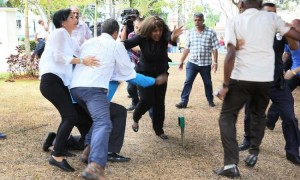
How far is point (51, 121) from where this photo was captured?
6.66m

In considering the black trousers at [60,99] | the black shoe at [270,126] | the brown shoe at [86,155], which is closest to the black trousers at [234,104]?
the brown shoe at [86,155]

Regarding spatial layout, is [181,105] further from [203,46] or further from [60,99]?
[60,99]

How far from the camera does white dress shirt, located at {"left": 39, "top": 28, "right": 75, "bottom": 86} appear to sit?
13.2ft

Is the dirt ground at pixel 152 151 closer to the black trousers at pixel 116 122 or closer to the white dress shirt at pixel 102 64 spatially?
the black trousers at pixel 116 122

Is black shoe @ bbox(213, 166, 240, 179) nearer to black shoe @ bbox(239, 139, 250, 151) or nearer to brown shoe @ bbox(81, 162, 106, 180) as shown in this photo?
black shoe @ bbox(239, 139, 250, 151)

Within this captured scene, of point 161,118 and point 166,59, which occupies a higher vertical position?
point 166,59

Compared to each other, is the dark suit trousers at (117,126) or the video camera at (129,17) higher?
the video camera at (129,17)

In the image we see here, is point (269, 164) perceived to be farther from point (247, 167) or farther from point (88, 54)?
point (88, 54)

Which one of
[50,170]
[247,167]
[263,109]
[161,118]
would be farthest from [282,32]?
[50,170]

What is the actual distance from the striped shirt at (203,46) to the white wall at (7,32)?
1116 cm

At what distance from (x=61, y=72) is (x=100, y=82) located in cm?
53

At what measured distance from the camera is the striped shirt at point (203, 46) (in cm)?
799

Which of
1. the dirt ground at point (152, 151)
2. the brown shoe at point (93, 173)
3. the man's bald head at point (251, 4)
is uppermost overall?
the man's bald head at point (251, 4)

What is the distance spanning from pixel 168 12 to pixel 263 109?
45.1 m
